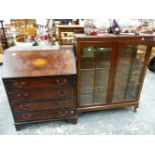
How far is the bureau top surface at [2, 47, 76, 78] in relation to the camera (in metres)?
1.59

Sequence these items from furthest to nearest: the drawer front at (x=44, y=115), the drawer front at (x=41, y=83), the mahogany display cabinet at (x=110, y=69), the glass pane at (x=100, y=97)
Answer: the glass pane at (x=100, y=97)
the drawer front at (x=44, y=115)
the mahogany display cabinet at (x=110, y=69)
the drawer front at (x=41, y=83)

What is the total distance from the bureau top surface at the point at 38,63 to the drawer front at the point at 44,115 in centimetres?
58

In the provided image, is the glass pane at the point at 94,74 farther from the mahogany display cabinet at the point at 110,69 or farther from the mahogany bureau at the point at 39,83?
the mahogany bureau at the point at 39,83

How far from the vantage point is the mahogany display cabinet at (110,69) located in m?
1.70

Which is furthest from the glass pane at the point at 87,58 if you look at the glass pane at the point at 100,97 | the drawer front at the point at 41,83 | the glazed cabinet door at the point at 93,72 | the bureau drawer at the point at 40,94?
the glass pane at the point at 100,97

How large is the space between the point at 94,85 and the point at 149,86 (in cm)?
172

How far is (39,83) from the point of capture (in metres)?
1.64

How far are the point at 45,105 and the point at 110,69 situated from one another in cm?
101

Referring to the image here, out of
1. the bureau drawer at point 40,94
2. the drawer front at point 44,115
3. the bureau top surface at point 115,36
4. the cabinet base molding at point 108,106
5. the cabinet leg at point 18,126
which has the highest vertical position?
the bureau top surface at point 115,36

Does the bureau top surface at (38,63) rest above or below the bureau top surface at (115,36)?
below

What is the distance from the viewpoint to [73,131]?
75.7 inches

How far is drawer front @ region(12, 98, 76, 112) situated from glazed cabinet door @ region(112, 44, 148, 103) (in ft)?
2.38

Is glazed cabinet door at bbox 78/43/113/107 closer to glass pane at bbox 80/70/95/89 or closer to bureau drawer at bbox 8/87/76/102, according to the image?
glass pane at bbox 80/70/95/89

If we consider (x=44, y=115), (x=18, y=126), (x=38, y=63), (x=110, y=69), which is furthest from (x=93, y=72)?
(x=18, y=126)
